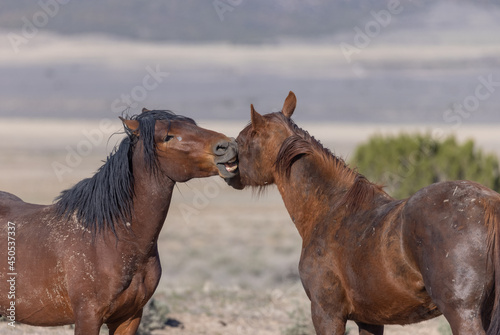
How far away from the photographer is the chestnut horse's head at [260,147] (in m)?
5.73

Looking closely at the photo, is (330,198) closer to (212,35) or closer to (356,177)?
(356,177)

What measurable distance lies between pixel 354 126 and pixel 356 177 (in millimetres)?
41182

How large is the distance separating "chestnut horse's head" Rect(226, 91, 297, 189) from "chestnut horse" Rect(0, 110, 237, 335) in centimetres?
40

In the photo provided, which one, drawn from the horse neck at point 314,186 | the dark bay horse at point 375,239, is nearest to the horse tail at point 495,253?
the dark bay horse at point 375,239

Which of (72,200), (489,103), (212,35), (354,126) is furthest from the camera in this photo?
(212,35)

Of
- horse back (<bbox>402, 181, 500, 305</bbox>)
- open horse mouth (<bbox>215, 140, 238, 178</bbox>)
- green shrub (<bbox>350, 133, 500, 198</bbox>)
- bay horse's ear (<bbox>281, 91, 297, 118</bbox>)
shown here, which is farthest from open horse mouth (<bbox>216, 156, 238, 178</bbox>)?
green shrub (<bbox>350, 133, 500, 198</bbox>)

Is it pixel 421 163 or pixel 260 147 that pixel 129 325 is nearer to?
pixel 260 147

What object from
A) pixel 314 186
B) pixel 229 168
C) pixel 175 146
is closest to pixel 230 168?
pixel 229 168

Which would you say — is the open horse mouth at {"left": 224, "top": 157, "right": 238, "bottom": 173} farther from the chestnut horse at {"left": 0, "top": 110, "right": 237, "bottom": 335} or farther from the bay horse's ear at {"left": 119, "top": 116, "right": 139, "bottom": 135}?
the bay horse's ear at {"left": 119, "top": 116, "right": 139, "bottom": 135}

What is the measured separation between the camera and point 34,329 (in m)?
7.68

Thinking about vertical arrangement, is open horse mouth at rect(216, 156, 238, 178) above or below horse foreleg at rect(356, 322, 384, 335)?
above

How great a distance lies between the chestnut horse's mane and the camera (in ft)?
18.0

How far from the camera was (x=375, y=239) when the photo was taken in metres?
4.98

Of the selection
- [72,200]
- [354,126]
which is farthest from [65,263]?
[354,126]
